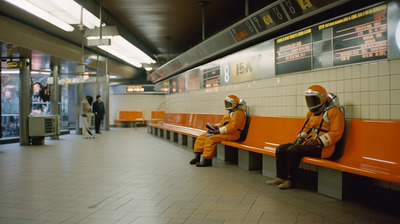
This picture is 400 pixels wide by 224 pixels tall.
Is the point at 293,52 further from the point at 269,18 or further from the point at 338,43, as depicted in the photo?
the point at 338,43

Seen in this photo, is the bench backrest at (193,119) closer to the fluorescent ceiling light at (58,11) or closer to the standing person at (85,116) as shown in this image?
the standing person at (85,116)

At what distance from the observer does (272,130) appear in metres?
4.98

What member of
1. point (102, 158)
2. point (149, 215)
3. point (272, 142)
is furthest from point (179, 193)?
point (102, 158)

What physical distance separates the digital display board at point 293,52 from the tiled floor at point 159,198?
5.47 ft

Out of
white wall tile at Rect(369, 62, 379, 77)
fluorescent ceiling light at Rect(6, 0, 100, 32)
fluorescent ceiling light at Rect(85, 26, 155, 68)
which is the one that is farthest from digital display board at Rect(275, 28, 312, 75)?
fluorescent ceiling light at Rect(6, 0, 100, 32)

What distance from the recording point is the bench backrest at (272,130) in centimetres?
454

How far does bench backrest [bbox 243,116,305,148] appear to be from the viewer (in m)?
4.54

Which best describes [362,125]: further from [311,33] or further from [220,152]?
[220,152]

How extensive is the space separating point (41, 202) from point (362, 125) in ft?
11.2

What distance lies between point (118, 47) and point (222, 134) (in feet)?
13.8

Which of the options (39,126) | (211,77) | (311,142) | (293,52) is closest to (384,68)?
(311,142)

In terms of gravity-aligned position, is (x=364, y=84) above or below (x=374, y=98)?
above

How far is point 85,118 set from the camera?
37.6ft

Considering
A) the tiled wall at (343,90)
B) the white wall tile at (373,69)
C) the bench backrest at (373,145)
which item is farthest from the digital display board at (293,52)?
the bench backrest at (373,145)
